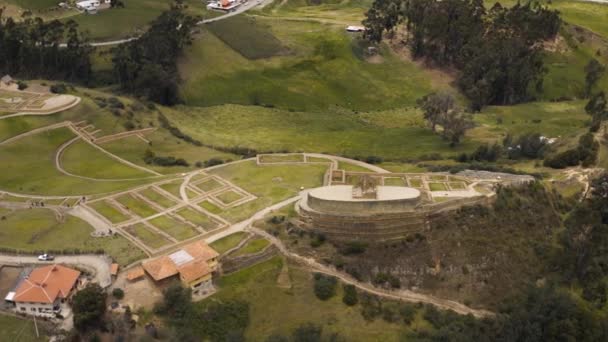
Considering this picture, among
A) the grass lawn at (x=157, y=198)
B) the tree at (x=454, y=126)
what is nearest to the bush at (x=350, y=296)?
the grass lawn at (x=157, y=198)

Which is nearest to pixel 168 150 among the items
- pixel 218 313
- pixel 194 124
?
pixel 194 124

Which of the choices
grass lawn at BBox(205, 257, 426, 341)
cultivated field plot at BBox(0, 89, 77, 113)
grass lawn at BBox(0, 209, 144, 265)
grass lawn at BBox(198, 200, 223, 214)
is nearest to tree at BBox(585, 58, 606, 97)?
grass lawn at BBox(205, 257, 426, 341)

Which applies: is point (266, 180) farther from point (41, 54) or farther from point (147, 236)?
point (41, 54)

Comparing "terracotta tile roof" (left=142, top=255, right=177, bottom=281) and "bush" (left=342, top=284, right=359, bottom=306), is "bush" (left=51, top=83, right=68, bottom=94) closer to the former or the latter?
"terracotta tile roof" (left=142, top=255, right=177, bottom=281)

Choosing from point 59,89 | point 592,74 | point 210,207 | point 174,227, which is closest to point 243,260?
point 174,227

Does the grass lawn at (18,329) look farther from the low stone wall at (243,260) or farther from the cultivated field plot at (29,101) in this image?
the cultivated field plot at (29,101)
